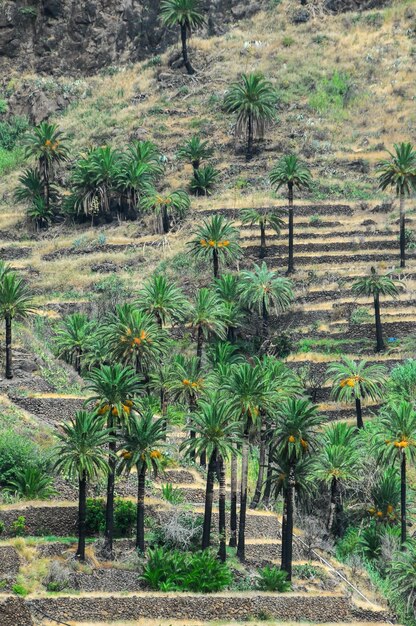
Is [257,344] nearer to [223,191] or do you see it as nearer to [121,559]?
[223,191]

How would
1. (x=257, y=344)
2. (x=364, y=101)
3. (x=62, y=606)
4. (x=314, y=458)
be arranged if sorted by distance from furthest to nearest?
(x=364, y=101), (x=257, y=344), (x=314, y=458), (x=62, y=606)

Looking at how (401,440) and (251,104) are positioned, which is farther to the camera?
(251,104)

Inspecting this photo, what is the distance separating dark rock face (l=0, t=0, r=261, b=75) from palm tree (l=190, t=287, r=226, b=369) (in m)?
62.4

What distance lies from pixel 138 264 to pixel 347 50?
44.5 meters

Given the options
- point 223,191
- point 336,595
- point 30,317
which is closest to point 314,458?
point 336,595

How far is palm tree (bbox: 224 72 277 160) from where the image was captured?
6284 inches

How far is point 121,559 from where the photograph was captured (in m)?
99.4

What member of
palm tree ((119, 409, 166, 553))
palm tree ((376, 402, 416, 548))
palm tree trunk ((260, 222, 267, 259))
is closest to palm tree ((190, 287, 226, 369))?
palm tree trunk ((260, 222, 267, 259))

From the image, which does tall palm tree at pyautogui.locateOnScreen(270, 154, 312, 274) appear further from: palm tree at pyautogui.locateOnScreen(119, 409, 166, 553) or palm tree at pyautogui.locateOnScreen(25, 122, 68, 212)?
palm tree at pyautogui.locateOnScreen(119, 409, 166, 553)

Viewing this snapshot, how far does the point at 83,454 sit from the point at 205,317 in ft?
100.0

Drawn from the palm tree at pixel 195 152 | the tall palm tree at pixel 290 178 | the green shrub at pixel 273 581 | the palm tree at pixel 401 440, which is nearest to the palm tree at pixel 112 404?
the green shrub at pixel 273 581

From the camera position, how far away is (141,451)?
99.4 meters

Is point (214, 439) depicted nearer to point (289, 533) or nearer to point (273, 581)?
point (289, 533)

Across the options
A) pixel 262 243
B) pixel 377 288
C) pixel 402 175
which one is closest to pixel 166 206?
pixel 262 243
